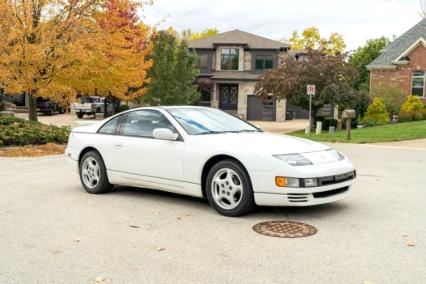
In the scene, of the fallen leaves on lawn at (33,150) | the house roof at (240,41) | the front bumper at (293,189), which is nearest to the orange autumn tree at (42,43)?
the fallen leaves on lawn at (33,150)

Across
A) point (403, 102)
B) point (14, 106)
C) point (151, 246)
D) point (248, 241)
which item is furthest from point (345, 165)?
point (14, 106)

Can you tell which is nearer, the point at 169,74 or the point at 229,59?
the point at 169,74

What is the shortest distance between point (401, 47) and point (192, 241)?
35961mm

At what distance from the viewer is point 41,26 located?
57.5 feet

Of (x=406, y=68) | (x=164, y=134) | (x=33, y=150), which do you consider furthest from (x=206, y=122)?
(x=406, y=68)

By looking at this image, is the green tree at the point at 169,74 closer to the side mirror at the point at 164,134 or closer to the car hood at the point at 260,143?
the side mirror at the point at 164,134

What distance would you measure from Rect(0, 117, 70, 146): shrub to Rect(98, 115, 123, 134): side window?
7.81 meters

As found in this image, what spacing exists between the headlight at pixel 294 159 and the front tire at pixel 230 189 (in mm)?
492

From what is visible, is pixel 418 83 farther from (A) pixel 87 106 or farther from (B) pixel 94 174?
(B) pixel 94 174

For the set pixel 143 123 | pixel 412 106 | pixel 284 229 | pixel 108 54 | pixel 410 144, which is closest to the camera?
pixel 284 229

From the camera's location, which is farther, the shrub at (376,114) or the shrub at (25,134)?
the shrub at (376,114)

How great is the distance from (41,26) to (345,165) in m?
13.8

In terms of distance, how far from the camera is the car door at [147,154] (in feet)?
23.4

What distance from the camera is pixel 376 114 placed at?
1198 inches
